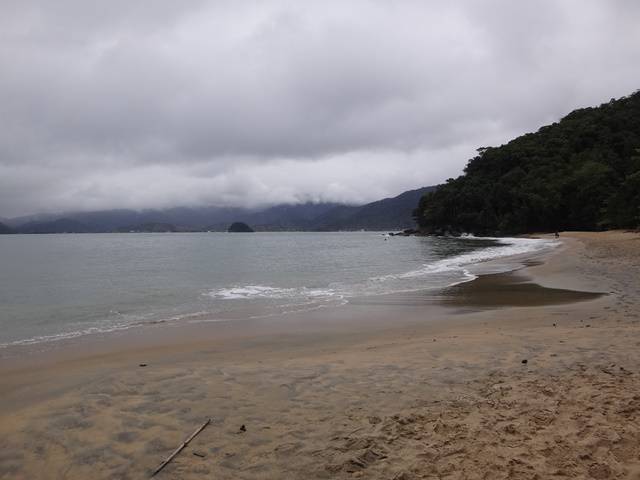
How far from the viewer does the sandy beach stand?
427 centimetres

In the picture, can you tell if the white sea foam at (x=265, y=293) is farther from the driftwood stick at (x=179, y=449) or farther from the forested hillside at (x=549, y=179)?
the forested hillside at (x=549, y=179)

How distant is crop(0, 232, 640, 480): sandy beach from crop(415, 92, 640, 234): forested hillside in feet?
260

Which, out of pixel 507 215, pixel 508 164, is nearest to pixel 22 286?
pixel 507 215

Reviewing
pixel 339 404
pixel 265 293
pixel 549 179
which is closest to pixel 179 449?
pixel 339 404

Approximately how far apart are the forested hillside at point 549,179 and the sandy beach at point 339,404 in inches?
3115

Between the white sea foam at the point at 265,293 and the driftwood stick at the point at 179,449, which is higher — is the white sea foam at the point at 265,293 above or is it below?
below

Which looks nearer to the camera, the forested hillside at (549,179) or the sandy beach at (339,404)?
the sandy beach at (339,404)

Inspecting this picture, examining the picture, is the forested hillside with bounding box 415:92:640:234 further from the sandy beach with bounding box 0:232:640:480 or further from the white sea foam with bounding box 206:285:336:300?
the sandy beach with bounding box 0:232:640:480

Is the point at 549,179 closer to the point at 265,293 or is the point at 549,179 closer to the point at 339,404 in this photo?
the point at 265,293

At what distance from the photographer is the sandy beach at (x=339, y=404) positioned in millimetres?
4273

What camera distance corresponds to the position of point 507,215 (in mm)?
103000

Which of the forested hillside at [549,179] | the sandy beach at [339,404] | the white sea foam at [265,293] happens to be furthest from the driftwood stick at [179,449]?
the forested hillside at [549,179]

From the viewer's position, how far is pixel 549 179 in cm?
10038

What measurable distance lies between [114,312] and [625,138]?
Answer: 118 meters
